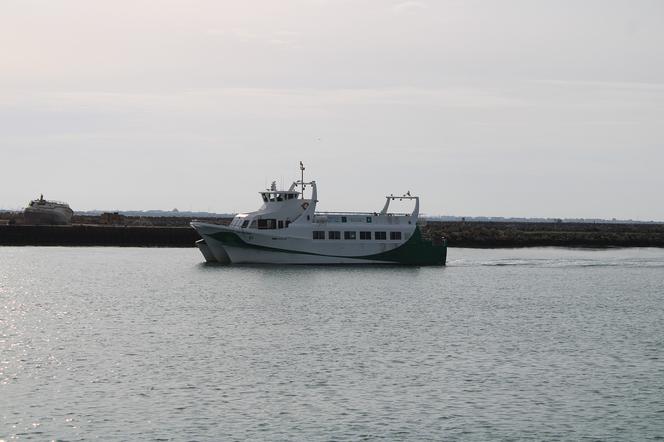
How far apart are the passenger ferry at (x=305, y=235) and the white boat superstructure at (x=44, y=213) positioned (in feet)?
158

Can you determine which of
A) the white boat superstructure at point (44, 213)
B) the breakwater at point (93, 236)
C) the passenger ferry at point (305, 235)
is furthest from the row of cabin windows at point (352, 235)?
the white boat superstructure at point (44, 213)

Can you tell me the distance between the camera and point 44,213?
394ft

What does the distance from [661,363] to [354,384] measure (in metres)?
12.5

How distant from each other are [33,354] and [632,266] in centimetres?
7184

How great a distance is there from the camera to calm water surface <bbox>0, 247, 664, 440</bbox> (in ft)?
84.3

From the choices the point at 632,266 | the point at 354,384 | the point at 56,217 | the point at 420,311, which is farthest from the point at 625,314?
the point at 56,217

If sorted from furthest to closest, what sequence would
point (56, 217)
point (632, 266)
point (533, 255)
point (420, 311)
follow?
point (56, 217) → point (533, 255) → point (632, 266) → point (420, 311)

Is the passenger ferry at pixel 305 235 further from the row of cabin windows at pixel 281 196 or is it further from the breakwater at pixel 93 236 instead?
the breakwater at pixel 93 236

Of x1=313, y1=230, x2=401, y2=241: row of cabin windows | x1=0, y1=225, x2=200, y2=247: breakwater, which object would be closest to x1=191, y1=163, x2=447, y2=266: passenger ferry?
x1=313, y1=230, x2=401, y2=241: row of cabin windows

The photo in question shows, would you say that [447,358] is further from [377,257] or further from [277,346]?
[377,257]

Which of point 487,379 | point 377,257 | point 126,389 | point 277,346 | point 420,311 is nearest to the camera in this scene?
point 126,389

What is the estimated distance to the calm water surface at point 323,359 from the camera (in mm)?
25703

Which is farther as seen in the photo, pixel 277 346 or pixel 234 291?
pixel 234 291

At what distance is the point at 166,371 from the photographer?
3219 cm
